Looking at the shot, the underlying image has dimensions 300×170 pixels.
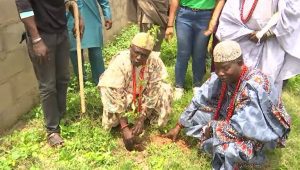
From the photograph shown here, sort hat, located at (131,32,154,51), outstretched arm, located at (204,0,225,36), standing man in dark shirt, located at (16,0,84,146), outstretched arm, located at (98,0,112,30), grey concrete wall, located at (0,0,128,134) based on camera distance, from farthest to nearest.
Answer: outstretched arm, located at (98,0,112,30)
outstretched arm, located at (204,0,225,36)
grey concrete wall, located at (0,0,128,134)
hat, located at (131,32,154,51)
standing man in dark shirt, located at (16,0,84,146)

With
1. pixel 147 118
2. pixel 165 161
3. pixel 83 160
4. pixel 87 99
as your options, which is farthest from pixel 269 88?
pixel 87 99

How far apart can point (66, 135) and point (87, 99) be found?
702mm

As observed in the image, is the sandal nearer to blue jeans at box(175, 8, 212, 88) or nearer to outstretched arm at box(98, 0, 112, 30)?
outstretched arm at box(98, 0, 112, 30)

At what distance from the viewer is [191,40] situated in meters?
5.03

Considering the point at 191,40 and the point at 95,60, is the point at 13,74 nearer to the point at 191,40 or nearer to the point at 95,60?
the point at 95,60

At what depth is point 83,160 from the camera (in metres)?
3.84

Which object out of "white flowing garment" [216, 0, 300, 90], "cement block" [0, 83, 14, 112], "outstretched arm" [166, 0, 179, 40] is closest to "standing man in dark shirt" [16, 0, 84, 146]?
"cement block" [0, 83, 14, 112]

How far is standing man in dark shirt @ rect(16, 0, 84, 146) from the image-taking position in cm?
345

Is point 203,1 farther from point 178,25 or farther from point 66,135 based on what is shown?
point 66,135

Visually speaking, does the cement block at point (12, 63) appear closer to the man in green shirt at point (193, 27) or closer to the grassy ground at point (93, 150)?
the grassy ground at point (93, 150)

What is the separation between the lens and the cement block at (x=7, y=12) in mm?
4027

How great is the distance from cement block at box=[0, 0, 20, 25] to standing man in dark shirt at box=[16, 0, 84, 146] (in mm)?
634

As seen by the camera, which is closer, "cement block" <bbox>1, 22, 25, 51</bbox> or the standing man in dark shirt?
the standing man in dark shirt

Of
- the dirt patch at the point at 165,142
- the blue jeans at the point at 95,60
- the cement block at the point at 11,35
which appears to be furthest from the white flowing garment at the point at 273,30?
the cement block at the point at 11,35
